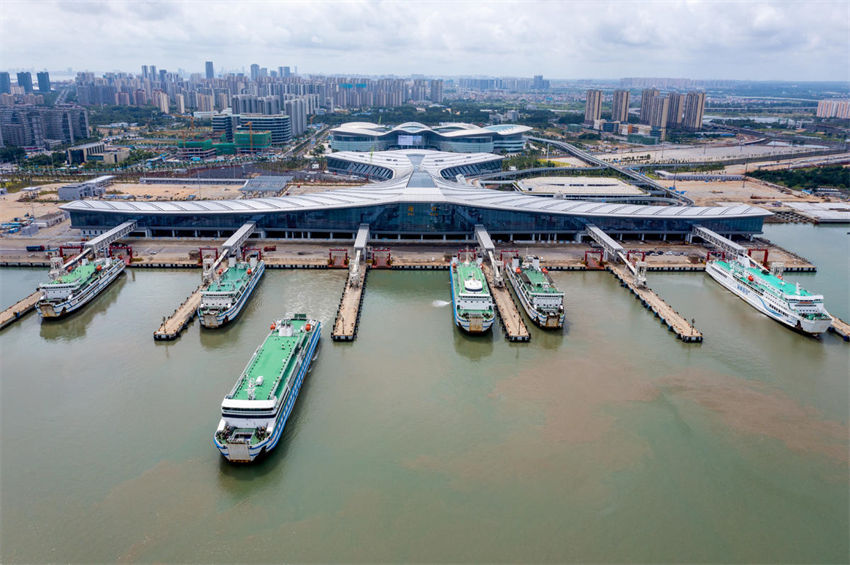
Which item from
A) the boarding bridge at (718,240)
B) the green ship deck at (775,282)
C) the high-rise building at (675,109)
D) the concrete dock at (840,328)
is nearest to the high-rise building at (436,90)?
the high-rise building at (675,109)

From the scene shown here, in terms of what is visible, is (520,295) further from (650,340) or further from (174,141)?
(174,141)

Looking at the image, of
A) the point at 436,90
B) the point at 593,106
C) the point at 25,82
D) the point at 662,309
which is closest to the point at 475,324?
the point at 662,309

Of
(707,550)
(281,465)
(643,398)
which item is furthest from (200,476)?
(643,398)

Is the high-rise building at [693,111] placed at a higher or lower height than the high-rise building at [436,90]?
lower

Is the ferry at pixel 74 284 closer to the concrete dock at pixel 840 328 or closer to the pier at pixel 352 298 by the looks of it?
the pier at pixel 352 298

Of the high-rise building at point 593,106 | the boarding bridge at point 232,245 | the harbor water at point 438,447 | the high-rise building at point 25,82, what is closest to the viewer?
the harbor water at point 438,447

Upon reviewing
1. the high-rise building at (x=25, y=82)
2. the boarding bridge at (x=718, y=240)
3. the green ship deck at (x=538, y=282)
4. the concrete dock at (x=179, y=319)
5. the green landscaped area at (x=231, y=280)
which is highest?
the high-rise building at (x=25, y=82)
